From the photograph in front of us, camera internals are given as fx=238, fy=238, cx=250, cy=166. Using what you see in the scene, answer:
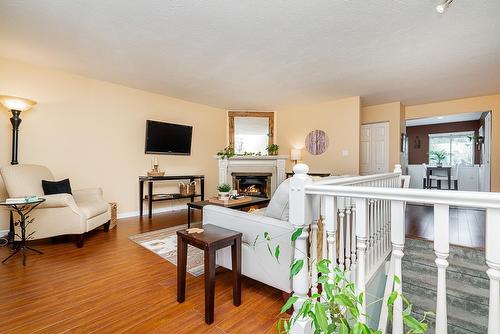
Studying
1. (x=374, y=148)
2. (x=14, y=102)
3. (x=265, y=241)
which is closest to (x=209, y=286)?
(x=265, y=241)

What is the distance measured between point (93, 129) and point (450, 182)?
917 cm

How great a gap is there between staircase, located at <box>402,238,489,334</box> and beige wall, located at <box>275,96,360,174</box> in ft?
8.64

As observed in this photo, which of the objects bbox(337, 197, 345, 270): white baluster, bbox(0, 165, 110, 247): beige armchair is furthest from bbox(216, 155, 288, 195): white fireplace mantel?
bbox(337, 197, 345, 270): white baluster

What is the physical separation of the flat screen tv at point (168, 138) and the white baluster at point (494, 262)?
186 inches

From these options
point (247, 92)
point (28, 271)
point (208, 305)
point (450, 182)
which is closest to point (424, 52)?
point (247, 92)

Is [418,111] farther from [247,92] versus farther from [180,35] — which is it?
[180,35]

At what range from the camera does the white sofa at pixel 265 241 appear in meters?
1.62

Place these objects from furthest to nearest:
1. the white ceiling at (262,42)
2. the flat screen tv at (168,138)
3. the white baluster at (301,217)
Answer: the flat screen tv at (168,138) < the white ceiling at (262,42) < the white baluster at (301,217)

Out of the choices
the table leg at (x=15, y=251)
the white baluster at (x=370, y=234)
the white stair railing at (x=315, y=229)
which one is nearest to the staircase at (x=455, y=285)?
the white baluster at (x=370, y=234)

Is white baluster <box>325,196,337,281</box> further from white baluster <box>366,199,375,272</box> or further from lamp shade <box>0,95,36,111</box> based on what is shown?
lamp shade <box>0,95,36,111</box>

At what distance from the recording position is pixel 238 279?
1719mm

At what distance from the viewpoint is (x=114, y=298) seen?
5.82 feet

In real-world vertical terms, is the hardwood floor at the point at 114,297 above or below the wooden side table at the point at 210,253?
below

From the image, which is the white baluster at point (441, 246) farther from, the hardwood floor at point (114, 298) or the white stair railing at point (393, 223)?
the hardwood floor at point (114, 298)
